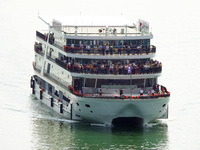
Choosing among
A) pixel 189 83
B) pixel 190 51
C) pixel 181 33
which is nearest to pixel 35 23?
pixel 181 33

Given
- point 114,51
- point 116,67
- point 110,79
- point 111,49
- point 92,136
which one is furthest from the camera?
point 110,79

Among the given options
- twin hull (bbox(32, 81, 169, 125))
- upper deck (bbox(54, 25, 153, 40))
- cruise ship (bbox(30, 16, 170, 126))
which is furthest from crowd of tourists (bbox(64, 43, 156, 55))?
twin hull (bbox(32, 81, 169, 125))

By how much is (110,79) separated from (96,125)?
179 inches

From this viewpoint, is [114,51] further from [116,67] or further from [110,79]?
[110,79]

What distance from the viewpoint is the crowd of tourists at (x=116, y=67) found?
83.3 m

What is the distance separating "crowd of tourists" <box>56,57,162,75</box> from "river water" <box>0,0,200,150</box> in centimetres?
504

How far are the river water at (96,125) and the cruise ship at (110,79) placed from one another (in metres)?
1.48

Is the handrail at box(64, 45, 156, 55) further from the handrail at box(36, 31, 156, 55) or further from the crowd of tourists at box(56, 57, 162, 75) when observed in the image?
the crowd of tourists at box(56, 57, 162, 75)

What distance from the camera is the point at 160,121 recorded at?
8662 centimetres

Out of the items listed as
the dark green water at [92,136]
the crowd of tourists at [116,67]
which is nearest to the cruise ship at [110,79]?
the crowd of tourists at [116,67]

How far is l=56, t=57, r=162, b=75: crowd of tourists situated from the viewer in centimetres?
8331

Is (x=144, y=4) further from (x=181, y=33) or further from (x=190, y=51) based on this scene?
(x=190, y=51)

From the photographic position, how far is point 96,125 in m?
83.9

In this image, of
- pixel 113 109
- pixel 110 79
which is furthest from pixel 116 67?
pixel 113 109
